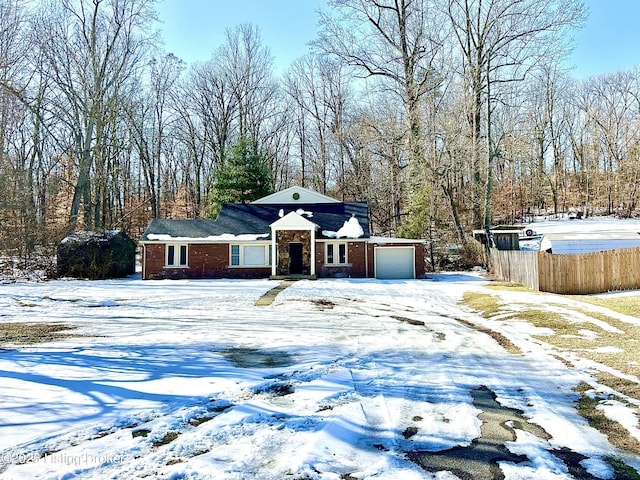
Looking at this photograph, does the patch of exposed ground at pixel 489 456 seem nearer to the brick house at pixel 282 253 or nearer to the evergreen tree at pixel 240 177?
the brick house at pixel 282 253

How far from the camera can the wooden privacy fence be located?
48.1 feet

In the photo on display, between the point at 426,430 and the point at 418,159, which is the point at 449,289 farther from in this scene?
the point at 426,430

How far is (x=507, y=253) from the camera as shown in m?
19.2

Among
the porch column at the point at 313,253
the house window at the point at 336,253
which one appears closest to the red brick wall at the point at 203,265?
the porch column at the point at 313,253

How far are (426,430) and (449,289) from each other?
45.1ft

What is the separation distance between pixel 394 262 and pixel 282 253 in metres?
5.94

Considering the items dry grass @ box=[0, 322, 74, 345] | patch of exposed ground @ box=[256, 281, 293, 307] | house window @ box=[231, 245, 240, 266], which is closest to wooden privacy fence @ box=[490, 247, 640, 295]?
patch of exposed ground @ box=[256, 281, 293, 307]

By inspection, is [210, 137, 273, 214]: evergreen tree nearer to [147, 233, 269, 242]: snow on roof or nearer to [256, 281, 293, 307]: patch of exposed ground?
[147, 233, 269, 242]: snow on roof

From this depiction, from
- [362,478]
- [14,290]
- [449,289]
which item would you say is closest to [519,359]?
[362,478]

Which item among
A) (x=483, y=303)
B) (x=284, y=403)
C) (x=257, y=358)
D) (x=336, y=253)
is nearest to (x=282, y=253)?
(x=336, y=253)

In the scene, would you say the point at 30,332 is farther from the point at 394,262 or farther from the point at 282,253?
the point at 394,262

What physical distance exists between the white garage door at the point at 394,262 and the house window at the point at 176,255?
10.2 meters

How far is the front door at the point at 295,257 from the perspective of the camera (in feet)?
74.9

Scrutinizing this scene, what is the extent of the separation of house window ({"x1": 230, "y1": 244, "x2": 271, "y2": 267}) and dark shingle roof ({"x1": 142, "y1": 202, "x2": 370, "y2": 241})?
Result: 29.7 inches
